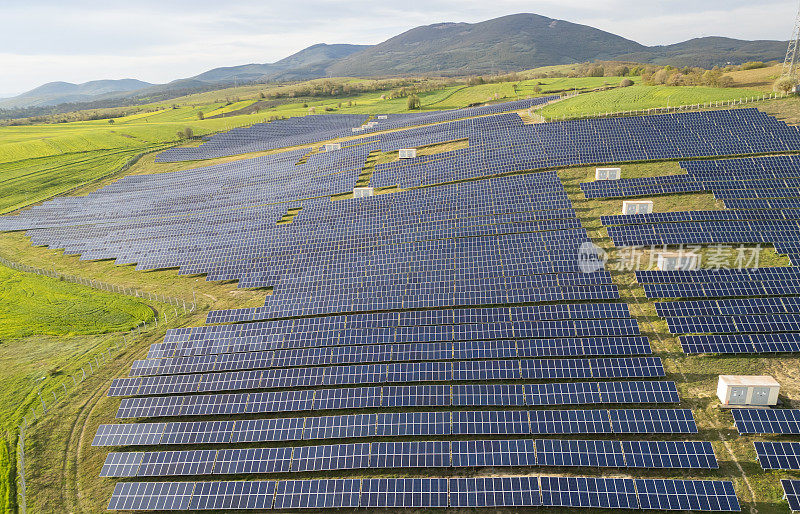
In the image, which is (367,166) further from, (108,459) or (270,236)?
(108,459)

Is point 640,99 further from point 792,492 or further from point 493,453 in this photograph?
point 493,453

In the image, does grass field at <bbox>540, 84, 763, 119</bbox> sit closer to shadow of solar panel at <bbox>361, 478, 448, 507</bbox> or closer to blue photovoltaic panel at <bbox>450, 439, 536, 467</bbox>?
blue photovoltaic panel at <bbox>450, 439, 536, 467</bbox>

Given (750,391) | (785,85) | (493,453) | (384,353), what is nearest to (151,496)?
(384,353)

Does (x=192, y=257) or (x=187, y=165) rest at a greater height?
(x=187, y=165)

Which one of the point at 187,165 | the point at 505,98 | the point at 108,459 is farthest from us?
the point at 505,98

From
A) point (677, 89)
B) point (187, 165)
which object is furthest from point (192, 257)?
point (677, 89)

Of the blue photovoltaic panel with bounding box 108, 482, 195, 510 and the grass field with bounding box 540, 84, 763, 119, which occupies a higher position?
the grass field with bounding box 540, 84, 763, 119

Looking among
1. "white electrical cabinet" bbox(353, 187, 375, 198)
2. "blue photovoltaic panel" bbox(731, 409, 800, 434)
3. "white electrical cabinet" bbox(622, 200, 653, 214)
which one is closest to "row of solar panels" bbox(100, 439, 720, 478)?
"blue photovoltaic panel" bbox(731, 409, 800, 434)
